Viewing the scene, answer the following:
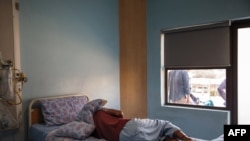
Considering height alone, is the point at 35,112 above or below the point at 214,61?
below

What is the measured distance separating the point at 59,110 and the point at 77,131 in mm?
722

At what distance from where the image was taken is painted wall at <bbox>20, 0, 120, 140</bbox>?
8.82 ft

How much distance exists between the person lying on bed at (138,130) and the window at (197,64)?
1.53 meters

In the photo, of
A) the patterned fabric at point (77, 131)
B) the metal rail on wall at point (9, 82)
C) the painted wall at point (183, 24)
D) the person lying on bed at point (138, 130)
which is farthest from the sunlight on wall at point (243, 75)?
the metal rail on wall at point (9, 82)

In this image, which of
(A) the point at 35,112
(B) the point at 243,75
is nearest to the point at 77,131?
(A) the point at 35,112

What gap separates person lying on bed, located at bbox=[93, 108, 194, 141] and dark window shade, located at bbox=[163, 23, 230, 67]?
153cm

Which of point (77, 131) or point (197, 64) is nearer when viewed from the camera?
point (77, 131)

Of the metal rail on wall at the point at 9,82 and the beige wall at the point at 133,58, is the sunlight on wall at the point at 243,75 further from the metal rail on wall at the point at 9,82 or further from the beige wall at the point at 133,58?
the metal rail on wall at the point at 9,82

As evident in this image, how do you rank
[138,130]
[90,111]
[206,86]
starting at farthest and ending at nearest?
[206,86]
[90,111]
[138,130]

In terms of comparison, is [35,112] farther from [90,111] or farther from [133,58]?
[133,58]

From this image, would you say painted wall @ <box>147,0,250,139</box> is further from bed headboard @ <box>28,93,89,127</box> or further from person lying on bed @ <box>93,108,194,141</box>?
bed headboard @ <box>28,93,89,127</box>

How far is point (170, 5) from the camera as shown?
3.32 meters

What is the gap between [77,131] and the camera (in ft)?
6.84

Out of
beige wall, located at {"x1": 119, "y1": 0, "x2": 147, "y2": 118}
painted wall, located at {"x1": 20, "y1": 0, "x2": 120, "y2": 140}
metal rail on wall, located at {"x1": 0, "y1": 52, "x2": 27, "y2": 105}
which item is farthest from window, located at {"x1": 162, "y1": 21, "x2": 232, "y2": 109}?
metal rail on wall, located at {"x1": 0, "y1": 52, "x2": 27, "y2": 105}
